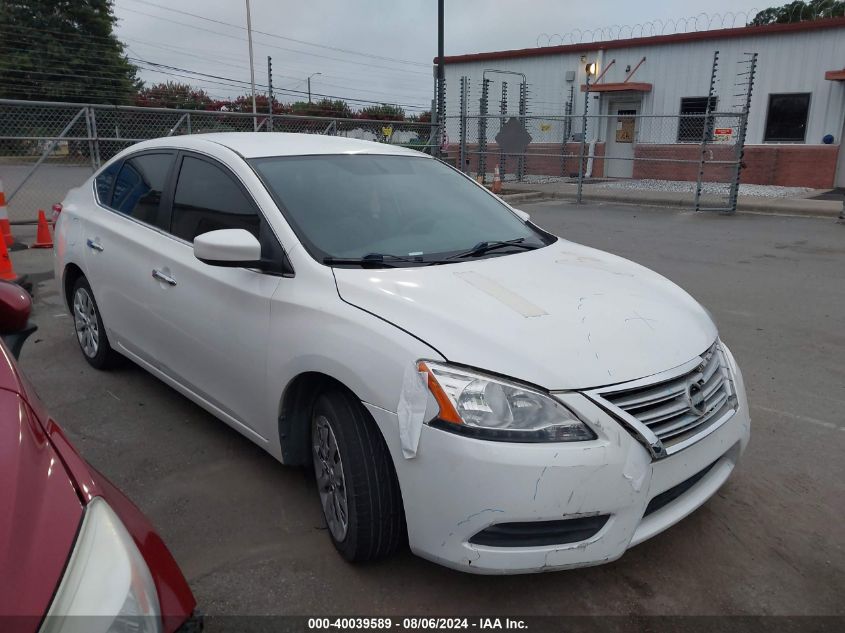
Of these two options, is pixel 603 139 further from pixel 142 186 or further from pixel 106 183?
pixel 142 186

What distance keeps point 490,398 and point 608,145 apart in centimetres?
2183

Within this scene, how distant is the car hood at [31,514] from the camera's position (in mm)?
1229

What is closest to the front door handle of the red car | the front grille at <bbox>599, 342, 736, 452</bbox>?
the red car

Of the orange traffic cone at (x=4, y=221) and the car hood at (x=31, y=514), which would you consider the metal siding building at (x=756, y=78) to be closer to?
the orange traffic cone at (x=4, y=221)

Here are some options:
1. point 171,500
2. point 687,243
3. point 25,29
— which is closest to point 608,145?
point 687,243

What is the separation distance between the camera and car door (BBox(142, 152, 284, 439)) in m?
3.01

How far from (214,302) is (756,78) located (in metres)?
20.4

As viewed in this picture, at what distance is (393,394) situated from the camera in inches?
90.7

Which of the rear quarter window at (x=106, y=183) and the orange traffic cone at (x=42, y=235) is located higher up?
the rear quarter window at (x=106, y=183)

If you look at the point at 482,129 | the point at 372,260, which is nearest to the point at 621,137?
the point at 482,129

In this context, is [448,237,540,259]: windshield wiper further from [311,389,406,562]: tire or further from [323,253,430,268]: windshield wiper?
[311,389,406,562]: tire

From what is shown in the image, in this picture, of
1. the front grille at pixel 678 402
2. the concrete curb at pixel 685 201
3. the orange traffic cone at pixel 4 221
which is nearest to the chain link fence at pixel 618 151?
the concrete curb at pixel 685 201

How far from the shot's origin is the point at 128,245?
4.00 meters

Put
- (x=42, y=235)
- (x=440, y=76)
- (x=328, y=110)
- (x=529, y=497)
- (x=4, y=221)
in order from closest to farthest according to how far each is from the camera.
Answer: (x=529, y=497), (x=4, y=221), (x=42, y=235), (x=440, y=76), (x=328, y=110)
